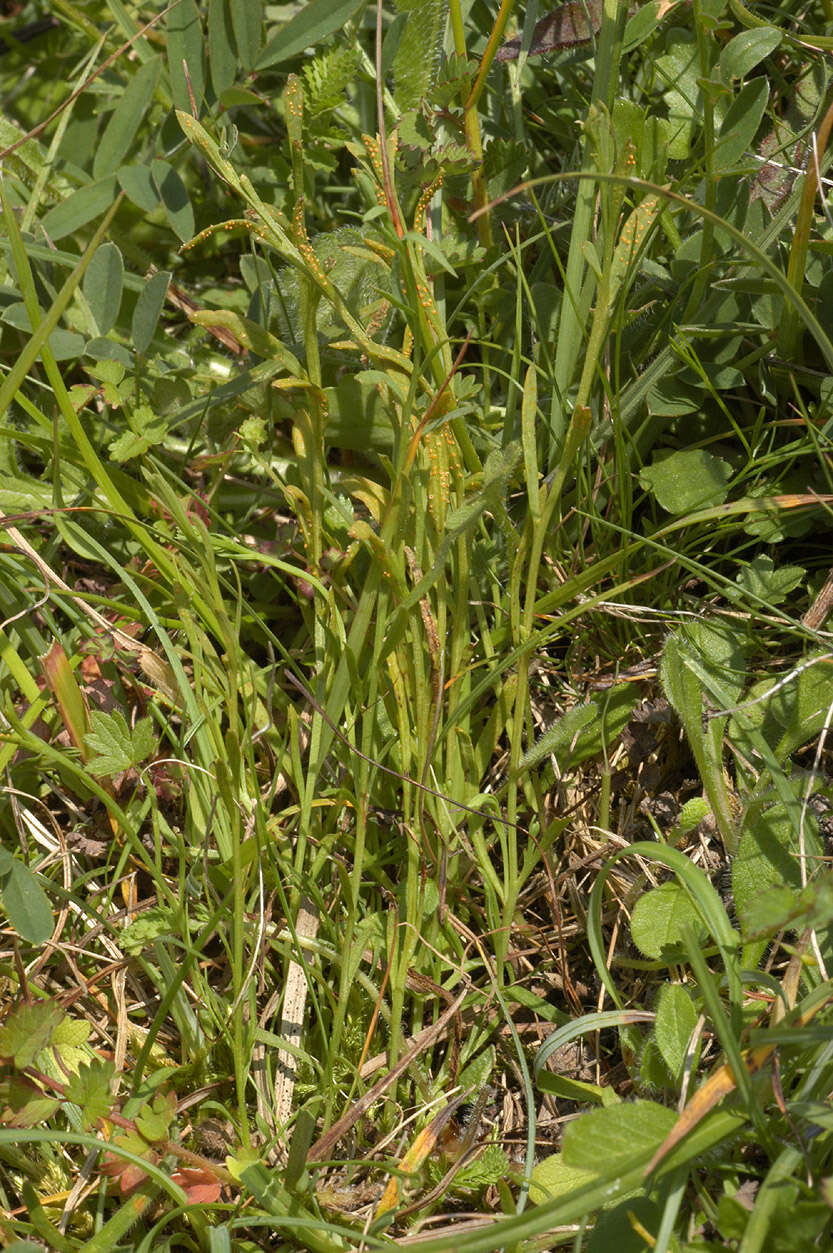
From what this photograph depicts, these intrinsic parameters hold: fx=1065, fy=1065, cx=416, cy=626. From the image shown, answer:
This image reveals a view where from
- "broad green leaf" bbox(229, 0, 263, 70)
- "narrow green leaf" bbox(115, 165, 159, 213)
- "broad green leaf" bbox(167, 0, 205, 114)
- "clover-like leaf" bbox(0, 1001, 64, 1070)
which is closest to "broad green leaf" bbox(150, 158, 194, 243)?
"narrow green leaf" bbox(115, 165, 159, 213)

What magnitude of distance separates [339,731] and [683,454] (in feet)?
2.17

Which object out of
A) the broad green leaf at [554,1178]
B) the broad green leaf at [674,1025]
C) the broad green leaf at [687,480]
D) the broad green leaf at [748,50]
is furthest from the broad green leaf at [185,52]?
the broad green leaf at [554,1178]


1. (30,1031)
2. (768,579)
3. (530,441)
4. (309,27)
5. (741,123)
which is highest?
(309,27)

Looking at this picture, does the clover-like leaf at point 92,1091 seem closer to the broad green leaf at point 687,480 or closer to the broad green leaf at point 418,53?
the broad green leaf at point 687,480

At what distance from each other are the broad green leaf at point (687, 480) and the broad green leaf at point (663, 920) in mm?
547

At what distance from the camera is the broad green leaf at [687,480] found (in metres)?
1.55

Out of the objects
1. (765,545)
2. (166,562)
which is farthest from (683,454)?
(166,562)

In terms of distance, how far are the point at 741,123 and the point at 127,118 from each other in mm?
1091

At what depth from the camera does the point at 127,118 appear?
6.35 feet

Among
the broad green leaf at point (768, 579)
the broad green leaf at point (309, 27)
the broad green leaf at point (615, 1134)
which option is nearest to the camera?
the broad green leaf at point (615, 1134)

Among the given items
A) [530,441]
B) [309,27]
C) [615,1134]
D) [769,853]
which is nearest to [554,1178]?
[615,1134]

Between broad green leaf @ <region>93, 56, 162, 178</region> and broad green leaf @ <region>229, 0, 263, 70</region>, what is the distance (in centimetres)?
18

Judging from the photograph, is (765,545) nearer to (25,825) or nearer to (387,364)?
(387,364)

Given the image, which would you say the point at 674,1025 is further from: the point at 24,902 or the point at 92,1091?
the point at 24,902
